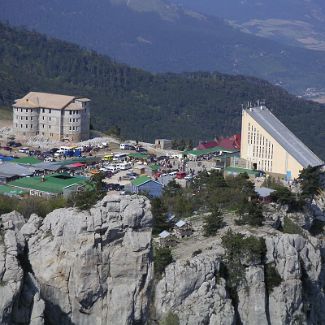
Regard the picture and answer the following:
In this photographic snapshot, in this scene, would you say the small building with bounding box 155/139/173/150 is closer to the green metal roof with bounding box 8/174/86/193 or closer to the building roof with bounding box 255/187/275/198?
the green metal roof with bounding box 8/174/86/193

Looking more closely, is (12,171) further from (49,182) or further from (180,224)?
(180,224)

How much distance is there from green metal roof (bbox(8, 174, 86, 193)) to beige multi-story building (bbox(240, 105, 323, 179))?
7.58 meters

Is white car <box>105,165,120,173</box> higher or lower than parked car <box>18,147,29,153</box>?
lower

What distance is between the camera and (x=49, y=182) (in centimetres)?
3581

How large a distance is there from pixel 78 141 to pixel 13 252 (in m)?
24.4

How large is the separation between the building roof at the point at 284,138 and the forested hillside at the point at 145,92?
50.6 metres

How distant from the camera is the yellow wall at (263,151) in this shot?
1544 inches

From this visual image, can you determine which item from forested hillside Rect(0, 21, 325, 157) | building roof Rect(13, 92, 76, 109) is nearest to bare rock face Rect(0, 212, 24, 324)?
building roof Rect(13, 92, 76, 109)

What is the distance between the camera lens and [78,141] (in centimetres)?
4650

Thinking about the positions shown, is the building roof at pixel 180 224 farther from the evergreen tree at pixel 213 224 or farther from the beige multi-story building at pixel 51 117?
the beige multi-story building at pixel 51 117

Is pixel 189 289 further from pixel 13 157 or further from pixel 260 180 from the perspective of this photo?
pixel 13 157

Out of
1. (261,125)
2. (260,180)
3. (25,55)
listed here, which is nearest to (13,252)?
(260,180)

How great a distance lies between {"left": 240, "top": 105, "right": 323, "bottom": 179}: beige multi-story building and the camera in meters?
39.1

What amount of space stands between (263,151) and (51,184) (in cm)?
916
